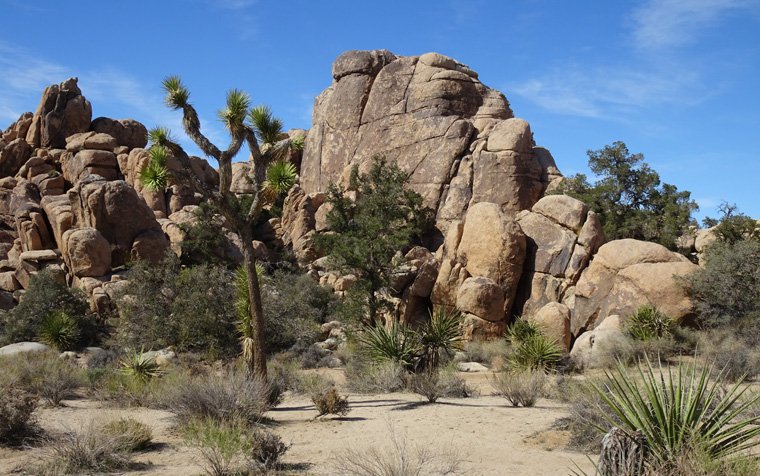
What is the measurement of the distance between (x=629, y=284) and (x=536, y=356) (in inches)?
266

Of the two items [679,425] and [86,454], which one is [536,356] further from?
[86,454]

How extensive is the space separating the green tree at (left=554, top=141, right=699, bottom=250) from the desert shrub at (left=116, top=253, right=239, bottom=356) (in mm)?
19448

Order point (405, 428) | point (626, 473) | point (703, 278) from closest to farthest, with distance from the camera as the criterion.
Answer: point (626, 473) → point (405, 428) → point (703, 278)

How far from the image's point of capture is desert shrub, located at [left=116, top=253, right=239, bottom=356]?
2170 centimetres

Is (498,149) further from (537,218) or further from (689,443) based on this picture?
(689,443)

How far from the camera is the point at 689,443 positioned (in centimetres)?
A: 545

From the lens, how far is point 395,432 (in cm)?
985

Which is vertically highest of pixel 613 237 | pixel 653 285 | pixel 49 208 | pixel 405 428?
pixel 49 208

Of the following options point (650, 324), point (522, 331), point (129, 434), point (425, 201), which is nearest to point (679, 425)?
point (129, 434)

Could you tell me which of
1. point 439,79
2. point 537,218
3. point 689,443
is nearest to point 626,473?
point 689,443

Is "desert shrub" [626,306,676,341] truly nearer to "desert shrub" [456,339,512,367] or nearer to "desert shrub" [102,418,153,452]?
"desert shrub" [456,339,512,367]

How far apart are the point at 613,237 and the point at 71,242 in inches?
1065

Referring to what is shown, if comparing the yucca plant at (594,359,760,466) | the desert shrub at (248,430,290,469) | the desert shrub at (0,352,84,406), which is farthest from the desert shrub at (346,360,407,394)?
the yucca plant at (594,359,760,466)

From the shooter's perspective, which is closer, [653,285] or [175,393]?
[175,393]
